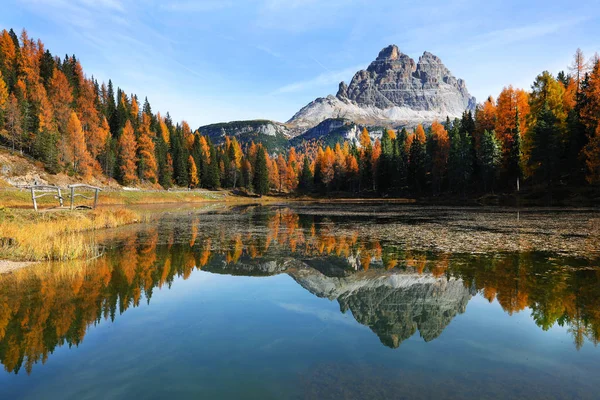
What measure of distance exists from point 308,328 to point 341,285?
12.3 ft

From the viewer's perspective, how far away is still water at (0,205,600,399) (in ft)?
19.1

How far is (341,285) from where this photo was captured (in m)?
A: 12.1

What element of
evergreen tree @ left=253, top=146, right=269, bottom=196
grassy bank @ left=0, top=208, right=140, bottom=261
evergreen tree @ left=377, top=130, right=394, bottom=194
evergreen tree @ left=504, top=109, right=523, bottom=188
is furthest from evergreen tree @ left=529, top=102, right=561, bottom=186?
evergreen tree @ left=253, top=146, right=269, bottom=196

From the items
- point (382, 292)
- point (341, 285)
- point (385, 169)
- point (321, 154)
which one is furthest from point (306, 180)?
point (382, 292)

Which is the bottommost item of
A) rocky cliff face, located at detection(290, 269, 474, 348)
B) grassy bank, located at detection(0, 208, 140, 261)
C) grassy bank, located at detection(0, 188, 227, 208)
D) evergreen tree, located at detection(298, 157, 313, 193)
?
rocky cliff face, located at detection(290, 269, 474, 348)

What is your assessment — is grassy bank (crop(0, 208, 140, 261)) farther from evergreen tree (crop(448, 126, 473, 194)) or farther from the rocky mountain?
evergreen tree (crop(448, 126, 473, 194))

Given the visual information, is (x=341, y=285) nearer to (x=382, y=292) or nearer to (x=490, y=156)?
(x=382, y=292)

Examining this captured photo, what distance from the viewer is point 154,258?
16.8 metres

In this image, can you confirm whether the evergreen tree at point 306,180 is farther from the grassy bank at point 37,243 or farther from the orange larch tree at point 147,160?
the grassy bank at point 37,243

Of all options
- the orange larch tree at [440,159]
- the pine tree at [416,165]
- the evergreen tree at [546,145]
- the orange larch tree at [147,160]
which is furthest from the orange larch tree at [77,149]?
the evergreen tree at [546,145]

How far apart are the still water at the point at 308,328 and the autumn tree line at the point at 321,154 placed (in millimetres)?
48705

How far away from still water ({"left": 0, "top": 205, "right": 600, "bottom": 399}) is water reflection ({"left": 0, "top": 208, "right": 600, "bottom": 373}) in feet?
0.19

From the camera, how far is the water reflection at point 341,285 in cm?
823

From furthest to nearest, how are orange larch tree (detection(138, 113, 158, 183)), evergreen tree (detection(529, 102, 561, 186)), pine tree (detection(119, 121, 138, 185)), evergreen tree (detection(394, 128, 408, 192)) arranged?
evergreen tree (detection(394, 128, 408, 192))
orange larch tree (detection(138, 113, 158, 183))
pine tree (detection(119, 121, 138, 185))
evergreen tree (detection(529, 102, 561, 186))
